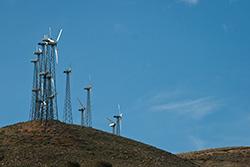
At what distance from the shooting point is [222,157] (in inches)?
5162

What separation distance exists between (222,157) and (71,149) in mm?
57138

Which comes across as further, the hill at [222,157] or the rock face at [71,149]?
the hill at [222,157]

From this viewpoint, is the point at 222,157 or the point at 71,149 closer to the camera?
the point at 71,149

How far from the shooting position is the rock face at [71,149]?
274 ft

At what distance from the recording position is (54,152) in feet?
286

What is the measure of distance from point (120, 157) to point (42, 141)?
17.3 m

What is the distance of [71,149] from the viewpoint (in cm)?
9200

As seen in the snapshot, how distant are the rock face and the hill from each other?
1940 cm

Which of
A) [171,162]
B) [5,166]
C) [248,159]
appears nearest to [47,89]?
[5,166]

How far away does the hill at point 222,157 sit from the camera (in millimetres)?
125500

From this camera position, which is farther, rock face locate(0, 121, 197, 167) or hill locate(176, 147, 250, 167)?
hill locate(176, 147, 250, 167)

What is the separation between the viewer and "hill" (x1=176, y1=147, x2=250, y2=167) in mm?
125500

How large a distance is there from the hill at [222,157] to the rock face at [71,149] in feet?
63.7

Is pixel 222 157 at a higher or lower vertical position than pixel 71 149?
higher
